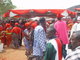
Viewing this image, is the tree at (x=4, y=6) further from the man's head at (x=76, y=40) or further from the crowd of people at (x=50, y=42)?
the man's head at (x=76, y=40)

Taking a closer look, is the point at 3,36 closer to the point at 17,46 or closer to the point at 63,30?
the point at 17,46

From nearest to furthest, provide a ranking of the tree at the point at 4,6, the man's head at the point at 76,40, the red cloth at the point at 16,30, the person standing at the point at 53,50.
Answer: the man's head at the point at 76,40 → the person standing at the point at 53,50 → the red cloth at the point at 16,30 → the tree at the point at 4,6

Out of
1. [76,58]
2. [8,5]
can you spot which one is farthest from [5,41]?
[8,5]

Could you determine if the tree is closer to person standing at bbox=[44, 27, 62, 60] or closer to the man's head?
person standing at bbox=[44, 27, 62, 60]

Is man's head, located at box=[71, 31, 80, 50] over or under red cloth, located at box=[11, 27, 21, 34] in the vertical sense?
over

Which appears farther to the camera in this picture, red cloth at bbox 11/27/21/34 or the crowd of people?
red cloth at bbox 11/27/21/34

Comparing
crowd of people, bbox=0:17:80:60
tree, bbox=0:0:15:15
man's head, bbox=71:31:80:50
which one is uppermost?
man's head, bbox=71:31:80:50

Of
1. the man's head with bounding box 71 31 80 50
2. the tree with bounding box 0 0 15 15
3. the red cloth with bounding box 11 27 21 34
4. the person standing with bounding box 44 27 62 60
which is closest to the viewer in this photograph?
the man's head with bounding box 71 31 80 50

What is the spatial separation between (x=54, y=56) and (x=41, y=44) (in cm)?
170

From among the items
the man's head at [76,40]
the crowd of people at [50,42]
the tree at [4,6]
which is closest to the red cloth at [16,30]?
the crowd of people at [50,42]

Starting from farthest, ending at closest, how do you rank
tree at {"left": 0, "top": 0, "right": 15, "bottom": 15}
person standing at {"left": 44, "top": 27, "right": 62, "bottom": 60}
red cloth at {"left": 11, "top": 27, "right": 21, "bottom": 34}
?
tree at {"left": 0, "top": 0, "right": 15, "bottom": 15}
red cloth at {"left": 11, "top": 27, "right": 21, "bottom": 34}
person standing at {"left": 44, "top": 27, "right": 62, "bottom": 60}

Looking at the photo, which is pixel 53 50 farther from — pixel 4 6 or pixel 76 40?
pixel 4 6

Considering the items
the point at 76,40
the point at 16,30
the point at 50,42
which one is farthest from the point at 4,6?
the point at 76,40

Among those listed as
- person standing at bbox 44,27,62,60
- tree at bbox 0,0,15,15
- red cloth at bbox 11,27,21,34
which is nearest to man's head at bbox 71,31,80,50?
person standing at bbox 44,27,62,60
